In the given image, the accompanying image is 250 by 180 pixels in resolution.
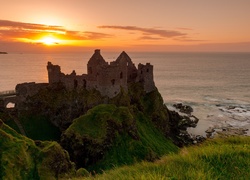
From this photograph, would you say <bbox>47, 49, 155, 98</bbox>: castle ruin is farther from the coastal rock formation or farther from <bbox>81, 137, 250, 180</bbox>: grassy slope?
<bbox>81, 137, 250, 180</bbox>: grassy slope

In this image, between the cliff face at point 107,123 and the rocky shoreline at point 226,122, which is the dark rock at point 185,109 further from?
the cliff face at point 107,123

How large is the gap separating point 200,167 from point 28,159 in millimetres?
23006

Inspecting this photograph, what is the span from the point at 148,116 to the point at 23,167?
1582 inches

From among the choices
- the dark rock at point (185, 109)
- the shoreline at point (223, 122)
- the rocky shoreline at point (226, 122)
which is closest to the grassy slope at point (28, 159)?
the rocky shoreline at point (226, 122)

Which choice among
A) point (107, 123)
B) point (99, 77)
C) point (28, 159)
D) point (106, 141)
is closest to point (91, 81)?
point (99, 77)

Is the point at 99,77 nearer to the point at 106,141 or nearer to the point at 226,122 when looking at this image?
the point at 106,141

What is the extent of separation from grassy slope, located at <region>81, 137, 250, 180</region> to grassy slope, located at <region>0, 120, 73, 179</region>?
1942 centimetres

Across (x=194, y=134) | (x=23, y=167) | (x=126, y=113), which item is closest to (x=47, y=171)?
(x=23, y=167)

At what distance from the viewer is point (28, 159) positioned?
26312 millimetres

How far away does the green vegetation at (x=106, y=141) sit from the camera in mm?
40656

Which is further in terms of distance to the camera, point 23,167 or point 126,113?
point 126,113

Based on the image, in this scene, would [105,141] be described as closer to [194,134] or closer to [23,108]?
[23,108]

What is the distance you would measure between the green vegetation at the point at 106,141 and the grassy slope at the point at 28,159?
10.9 m

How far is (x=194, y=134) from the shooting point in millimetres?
77125
